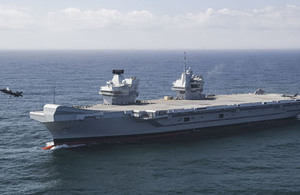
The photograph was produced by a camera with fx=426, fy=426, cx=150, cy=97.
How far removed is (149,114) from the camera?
39.5 m

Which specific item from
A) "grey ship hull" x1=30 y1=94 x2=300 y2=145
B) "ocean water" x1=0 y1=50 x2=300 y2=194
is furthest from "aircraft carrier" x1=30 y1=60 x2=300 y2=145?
"ocean water" x1=0 y1=50 x2=300 y2=194

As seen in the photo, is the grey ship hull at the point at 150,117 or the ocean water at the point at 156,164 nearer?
the ocean water at the point at 156,164

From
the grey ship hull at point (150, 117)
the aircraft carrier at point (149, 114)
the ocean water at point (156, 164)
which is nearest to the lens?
the ocean water at point (156, 164)

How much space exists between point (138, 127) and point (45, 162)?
9.87m

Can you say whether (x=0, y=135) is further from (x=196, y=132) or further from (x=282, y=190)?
(x=282, y=190)

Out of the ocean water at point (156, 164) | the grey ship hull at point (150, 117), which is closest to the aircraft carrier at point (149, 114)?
the grey ship hull at point (150, 117)

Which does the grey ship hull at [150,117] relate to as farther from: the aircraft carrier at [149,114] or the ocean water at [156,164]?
the ocean water at [156,164]

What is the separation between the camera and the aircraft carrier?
37438mm

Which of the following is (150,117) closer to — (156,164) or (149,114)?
(149,114)

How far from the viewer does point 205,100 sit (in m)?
49.9

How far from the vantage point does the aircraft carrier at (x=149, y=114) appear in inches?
1474

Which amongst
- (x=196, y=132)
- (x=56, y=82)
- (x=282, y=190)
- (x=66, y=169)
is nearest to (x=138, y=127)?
(x=196, y=132)

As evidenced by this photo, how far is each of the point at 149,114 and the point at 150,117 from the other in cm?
40

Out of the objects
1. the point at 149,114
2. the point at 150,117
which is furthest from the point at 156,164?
the point at 149,114
